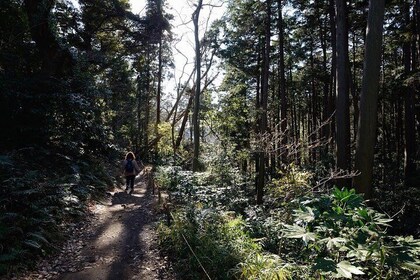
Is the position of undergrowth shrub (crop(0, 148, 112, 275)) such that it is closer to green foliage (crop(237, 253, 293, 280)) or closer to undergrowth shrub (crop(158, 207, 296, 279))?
undergrowth shrub (crop(158, 207, 296, 279))

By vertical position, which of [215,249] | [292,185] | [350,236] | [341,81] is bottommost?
[215,249]

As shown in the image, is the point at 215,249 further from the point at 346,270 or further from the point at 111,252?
the point at 346,270

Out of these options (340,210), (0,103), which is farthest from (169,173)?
(340,210)

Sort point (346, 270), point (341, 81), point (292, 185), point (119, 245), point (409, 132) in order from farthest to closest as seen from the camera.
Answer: point (409, 132), point (341, 81), point (292, 185), point (119, 245), point (346, 270)

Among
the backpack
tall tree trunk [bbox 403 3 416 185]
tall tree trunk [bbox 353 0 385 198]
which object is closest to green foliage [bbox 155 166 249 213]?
the backpack

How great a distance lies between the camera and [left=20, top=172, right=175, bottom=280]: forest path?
5.29 metres

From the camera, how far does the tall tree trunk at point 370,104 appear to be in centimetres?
707

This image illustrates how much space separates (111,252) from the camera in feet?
20.5

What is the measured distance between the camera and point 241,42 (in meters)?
19.4

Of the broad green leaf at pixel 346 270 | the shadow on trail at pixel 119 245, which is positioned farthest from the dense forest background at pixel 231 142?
the shadow on trail at pixel 119 245

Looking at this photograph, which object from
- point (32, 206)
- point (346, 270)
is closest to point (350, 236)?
point (346, 270)

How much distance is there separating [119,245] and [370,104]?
6.58 metres

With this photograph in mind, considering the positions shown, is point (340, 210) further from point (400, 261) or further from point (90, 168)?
point (90, 168)

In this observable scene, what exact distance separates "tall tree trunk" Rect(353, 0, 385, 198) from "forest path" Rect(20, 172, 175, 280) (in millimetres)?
4848
